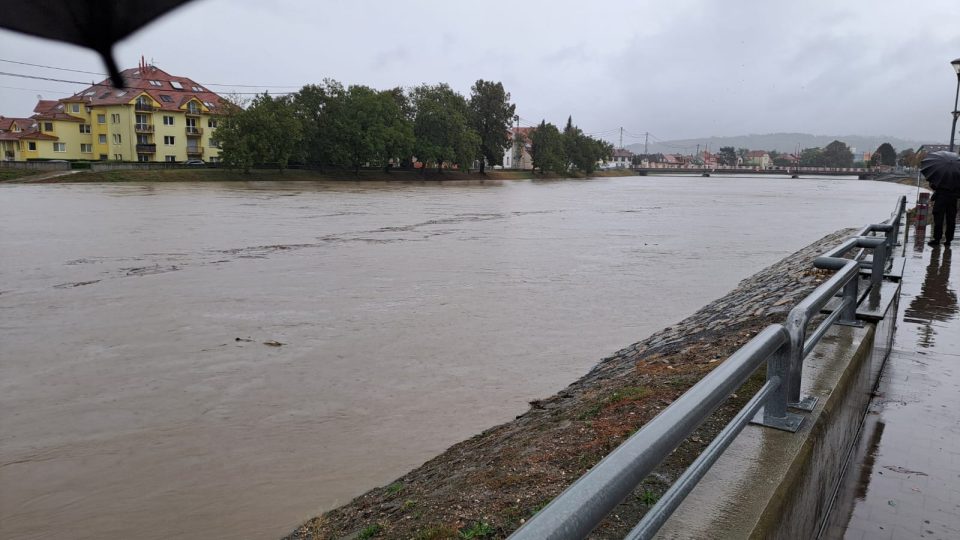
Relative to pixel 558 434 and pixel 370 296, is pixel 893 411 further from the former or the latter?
pixel 370 296

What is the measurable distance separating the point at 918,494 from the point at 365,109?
73.8 m

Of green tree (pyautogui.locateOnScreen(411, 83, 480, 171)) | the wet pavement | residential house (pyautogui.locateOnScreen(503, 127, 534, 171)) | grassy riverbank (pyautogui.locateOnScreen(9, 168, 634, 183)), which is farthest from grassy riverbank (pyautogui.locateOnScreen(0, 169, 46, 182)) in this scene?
residential house (pyautogui.locateOnScreen(503, 127, 534, 171))

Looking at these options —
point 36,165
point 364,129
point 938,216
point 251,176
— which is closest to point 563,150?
point 364,129

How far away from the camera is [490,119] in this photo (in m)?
97.6

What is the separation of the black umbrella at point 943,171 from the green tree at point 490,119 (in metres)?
85.1

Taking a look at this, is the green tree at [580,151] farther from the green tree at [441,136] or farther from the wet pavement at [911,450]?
the wet pavement at [911,450]

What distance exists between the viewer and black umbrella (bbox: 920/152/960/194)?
1220cm

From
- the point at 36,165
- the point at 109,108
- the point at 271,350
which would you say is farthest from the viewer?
the point at 36,165

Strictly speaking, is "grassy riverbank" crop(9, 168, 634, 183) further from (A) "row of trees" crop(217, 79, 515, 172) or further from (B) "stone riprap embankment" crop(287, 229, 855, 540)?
(B) "stone riprap embankment" crop(287, 229, 855, 540)

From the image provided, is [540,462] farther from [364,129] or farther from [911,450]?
[364,129]

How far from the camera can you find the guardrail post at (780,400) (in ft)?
9.87

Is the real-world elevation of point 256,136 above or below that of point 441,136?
below

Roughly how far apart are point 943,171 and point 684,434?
1355cm

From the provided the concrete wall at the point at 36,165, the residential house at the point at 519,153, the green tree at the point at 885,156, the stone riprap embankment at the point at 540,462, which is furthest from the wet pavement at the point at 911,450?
the green tree at the point at 885,156
